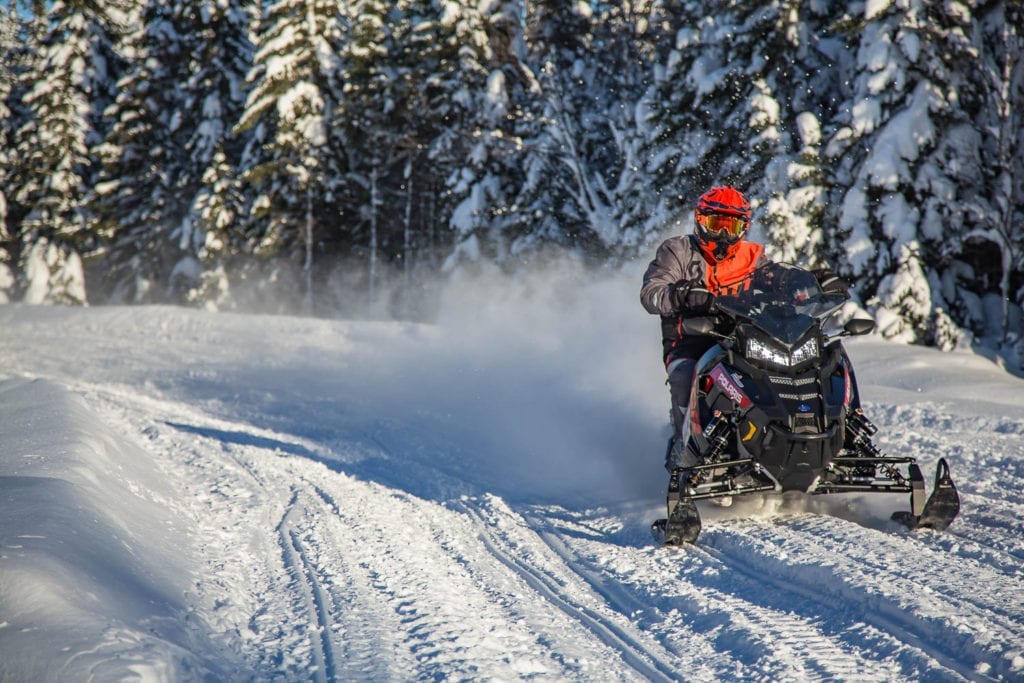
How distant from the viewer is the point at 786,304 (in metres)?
5.04

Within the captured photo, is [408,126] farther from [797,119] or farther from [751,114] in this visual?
[797,119]

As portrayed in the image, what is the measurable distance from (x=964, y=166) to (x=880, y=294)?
3.03m

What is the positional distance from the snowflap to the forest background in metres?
14.1

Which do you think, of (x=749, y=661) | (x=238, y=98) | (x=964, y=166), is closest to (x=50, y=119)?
(x=238, y=98)

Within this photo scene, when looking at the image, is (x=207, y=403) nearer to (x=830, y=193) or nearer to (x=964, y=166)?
(x=830, y=193)

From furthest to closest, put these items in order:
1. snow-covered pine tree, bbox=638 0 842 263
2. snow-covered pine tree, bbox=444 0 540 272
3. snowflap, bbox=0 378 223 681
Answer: snow-covered pine tree, bbox=444 0 540 272 → snow-covered pine tree, bbox=638 0 842 263 → snowflap, bbox=0 378 223 681

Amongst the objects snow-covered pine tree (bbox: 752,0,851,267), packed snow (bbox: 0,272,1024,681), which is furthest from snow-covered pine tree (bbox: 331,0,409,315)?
packed snow (bbox: 0,272,1024,681)

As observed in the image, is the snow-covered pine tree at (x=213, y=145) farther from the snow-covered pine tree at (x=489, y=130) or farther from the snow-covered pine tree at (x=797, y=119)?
the snow-covered pine tree at (x=797, y=119)

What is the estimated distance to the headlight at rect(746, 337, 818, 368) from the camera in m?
4.82

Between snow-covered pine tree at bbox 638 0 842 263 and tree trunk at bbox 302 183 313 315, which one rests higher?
snow-covered pine tree at bbox 638 0 842 263

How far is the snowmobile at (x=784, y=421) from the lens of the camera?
185 inches

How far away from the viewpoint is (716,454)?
5070mm

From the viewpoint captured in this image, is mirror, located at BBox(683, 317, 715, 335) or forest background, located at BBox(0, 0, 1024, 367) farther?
forest background, located at BBox(0, 0, 1024, 367)

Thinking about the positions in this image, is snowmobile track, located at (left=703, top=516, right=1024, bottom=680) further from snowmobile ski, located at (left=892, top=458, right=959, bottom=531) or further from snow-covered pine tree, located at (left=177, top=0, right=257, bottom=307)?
snow-covered pine tree, located at (left=177, top=0, right=257, bottom=307)
